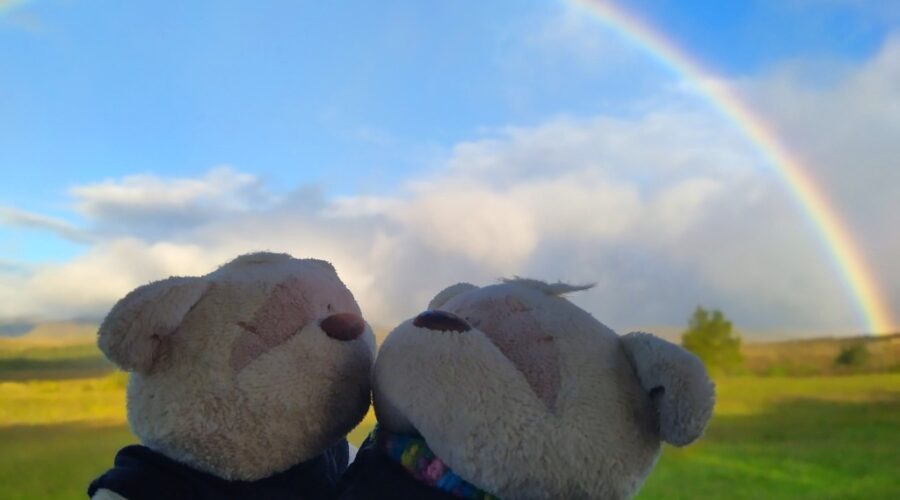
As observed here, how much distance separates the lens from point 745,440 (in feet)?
8.34

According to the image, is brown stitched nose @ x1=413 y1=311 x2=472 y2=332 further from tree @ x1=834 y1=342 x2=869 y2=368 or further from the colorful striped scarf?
tree @ x1=834 y1=342 x2=869 y2=368

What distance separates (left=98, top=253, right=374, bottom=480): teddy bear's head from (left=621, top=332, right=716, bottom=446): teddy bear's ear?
0.67ft

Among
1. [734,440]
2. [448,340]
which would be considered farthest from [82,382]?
[734,440]

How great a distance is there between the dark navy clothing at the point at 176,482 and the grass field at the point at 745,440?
0.72 metres

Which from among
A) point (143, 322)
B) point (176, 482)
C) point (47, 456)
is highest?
point (143, 322)

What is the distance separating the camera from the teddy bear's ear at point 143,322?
0.47m

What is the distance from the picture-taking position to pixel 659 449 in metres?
0.53

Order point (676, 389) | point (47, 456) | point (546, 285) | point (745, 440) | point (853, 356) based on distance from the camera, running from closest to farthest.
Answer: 1. point (676, 389)
2. point (546, 285)
3. point (47, 456)
4. point (745, 440)
5. point (853, 356)

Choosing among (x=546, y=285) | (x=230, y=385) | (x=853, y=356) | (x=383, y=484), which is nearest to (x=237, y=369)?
(x=230, y=385)

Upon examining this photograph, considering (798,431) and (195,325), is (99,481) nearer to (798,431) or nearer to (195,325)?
(195,325)

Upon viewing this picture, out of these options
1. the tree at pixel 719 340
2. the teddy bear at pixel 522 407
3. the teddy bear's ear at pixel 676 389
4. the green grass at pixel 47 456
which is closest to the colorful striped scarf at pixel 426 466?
the teddy bear at pixel 522 407

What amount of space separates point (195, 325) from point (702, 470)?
196 centimetres

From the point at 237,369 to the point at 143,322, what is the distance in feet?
0.22

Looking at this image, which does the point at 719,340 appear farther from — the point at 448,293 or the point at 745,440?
the point at 448,293
